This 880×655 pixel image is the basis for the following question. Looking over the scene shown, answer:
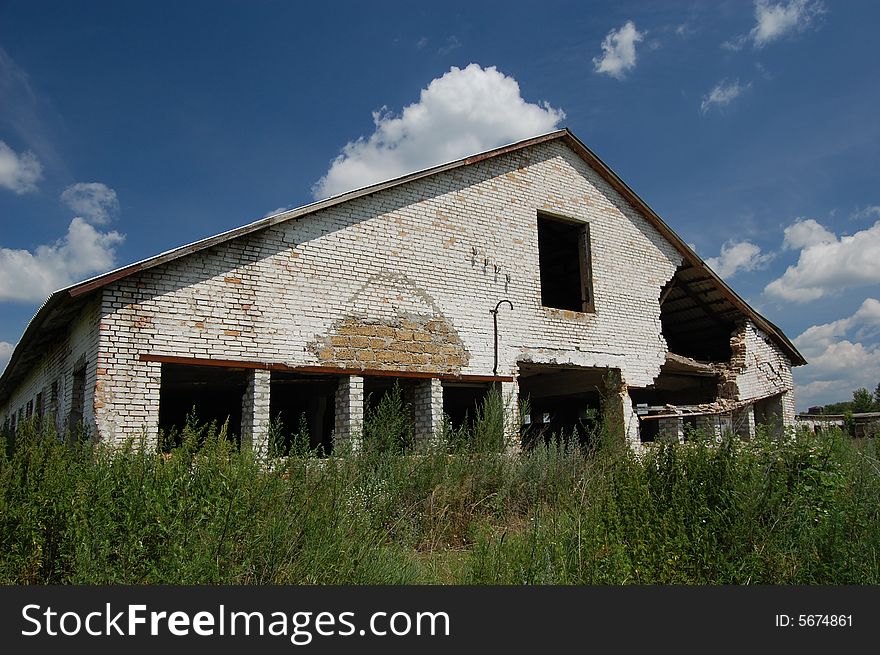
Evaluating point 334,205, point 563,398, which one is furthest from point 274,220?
point 563,398

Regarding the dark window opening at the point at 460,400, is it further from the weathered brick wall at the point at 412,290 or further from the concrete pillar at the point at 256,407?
the concrete pillar at the point at 256,407

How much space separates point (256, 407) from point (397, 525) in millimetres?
3132

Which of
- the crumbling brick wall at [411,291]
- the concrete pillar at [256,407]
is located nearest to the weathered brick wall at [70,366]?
the crumbling brick wall at [411,291]

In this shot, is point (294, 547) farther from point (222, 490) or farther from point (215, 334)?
point (215, 334)

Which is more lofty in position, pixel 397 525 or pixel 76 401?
pixel 76 401

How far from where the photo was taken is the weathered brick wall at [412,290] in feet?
27.6

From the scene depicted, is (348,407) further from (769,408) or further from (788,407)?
(788,407)

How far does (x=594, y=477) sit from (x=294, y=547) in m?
4.29

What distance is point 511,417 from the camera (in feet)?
35.6

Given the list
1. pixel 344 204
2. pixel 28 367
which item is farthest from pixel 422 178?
pixel 28 367

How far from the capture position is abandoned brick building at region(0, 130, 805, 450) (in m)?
8.53

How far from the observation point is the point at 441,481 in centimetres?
797

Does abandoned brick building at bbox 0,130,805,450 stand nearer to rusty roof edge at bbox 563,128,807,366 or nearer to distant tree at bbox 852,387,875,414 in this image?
rusty roof edge at bbox 563,128,807,366

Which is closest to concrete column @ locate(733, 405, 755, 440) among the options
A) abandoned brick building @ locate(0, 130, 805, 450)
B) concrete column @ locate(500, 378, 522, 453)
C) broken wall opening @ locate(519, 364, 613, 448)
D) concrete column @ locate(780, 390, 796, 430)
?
abandoned brick building @ locate(0, 130, 805, 450)
